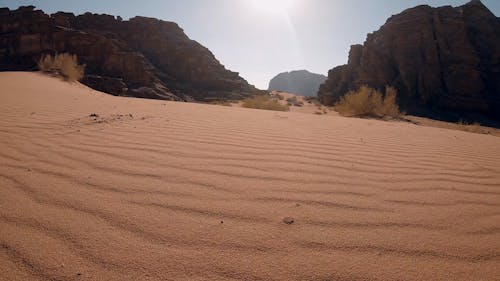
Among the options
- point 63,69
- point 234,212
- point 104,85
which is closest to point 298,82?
point 104,85

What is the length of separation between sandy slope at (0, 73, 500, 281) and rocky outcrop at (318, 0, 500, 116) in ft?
87.0

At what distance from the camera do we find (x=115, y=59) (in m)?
33.8

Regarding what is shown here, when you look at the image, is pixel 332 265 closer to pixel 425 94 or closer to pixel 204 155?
pixel 204 155

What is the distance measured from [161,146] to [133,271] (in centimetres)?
186

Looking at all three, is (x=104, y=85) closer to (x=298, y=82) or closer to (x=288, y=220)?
(x=288, y=220)

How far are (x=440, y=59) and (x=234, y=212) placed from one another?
32.6 meters

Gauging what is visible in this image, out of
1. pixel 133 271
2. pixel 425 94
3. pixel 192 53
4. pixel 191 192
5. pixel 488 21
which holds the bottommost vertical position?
pixel 133 271

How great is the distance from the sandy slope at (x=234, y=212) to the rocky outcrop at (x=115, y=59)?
2740cm

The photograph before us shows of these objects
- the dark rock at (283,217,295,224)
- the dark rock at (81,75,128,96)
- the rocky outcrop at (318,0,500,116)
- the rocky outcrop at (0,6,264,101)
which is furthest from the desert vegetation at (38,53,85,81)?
the rocky outcrop at (318,0,500,116)

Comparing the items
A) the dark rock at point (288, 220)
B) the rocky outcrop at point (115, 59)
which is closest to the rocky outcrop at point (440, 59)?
the rocky outcrop at point (115, 59)

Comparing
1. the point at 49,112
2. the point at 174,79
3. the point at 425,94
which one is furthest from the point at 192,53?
the point at 49,112

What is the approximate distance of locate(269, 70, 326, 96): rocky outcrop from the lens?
3989 inches

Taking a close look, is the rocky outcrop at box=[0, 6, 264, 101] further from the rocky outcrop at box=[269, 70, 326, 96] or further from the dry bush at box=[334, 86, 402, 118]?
the rocky outcrop at box=[269, 70, 326, 96]

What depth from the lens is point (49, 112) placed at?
4582 mm
